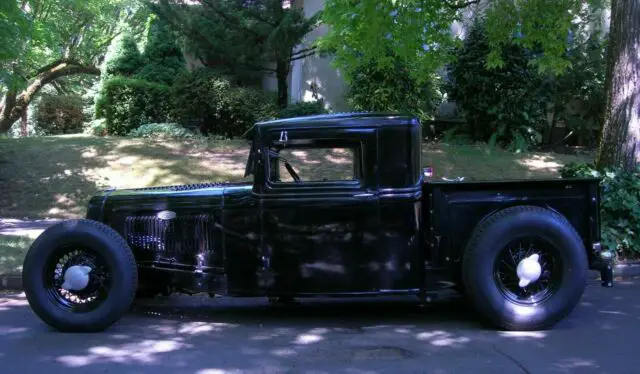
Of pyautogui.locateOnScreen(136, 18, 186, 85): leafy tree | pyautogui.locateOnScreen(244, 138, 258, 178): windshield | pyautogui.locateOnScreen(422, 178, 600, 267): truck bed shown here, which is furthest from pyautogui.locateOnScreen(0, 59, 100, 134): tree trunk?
pyautogui.locateOnScreen(422, 178, 600, 267): truck bed

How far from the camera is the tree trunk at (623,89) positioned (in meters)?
8.44

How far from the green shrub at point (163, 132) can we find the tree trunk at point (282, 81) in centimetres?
281

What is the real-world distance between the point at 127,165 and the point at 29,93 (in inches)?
576

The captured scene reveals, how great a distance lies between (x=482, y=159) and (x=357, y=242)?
934 centimetres

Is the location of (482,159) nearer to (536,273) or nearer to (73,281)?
(536,273)

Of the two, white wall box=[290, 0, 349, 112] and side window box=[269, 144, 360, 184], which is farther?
white wall box=[290, 0, 349, 112]

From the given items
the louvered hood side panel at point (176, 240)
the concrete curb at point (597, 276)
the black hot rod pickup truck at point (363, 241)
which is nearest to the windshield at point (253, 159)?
the black hot rod pickup truck at point (363, 241)

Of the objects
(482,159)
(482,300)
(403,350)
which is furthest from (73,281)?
(482,159)

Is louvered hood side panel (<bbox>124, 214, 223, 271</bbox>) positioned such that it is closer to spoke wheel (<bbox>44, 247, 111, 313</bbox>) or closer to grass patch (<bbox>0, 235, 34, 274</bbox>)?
spoke wheel (<bbox>44, 247, 111, 313</bbox>)

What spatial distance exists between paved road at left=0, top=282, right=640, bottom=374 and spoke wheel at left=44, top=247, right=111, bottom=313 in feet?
1.00

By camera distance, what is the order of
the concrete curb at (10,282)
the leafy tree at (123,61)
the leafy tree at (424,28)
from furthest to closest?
the leafy tree at (123,61)
the leafy tree at (424,28)
the concrete curb at (10,282)

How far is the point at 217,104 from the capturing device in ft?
52.1

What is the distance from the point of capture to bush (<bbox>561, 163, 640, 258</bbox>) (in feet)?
26.7

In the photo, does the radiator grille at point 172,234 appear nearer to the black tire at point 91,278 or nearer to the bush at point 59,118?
the black tire at point 91,278
